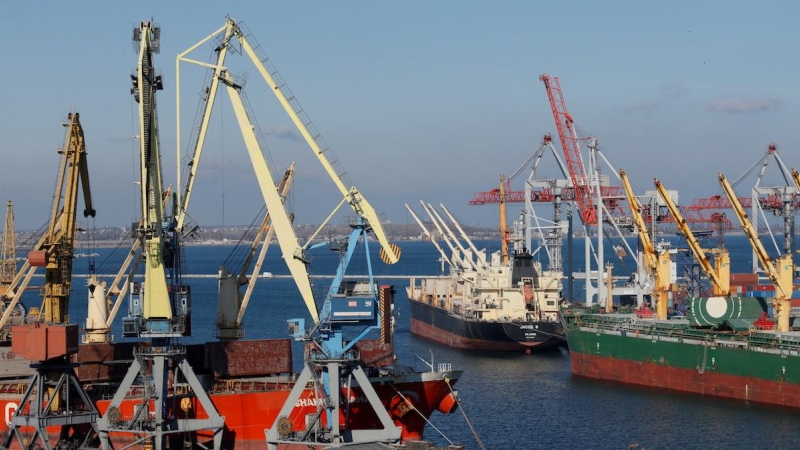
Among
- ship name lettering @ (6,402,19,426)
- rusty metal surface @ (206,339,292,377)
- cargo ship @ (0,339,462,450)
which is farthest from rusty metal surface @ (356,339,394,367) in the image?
ship name lettering @ (6,402,19,426)

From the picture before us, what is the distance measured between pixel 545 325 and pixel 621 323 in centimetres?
1327

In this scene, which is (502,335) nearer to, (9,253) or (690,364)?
(690,364)

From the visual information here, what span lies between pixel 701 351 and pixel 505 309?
2416 cm

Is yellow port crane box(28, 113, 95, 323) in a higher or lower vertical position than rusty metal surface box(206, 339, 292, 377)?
higher

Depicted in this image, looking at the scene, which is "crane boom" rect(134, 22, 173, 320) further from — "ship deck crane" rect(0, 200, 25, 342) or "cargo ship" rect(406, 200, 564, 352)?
"cargo ship" rect(406, 200, 564, 352)

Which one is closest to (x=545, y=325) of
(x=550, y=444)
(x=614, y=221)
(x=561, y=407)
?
(x=614, y=221)

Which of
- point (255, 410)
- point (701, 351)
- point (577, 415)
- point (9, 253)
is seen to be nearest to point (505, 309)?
point (701, 351)

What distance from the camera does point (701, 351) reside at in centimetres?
5375

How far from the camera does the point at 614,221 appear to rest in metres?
82.0

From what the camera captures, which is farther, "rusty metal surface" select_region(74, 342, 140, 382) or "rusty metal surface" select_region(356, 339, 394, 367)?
"rusty metal surface" select_region(356, 339, 394, 367)

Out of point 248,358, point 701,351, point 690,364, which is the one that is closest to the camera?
point 248,358

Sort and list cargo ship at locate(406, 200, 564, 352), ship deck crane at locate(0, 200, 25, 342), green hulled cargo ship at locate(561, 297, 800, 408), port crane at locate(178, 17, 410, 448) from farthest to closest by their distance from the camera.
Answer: cargo ship at locate(406, 200, 564, 352), ship deck crane at locate(0, 200, 25, 342), green hulled cargo ship at locate(561, 297, 800, 408), port crane at locate(178, 17, 410, 448)

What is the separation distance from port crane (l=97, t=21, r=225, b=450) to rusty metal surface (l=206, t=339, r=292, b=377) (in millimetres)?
1975

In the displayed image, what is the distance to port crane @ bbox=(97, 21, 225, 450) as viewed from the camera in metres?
37.4
